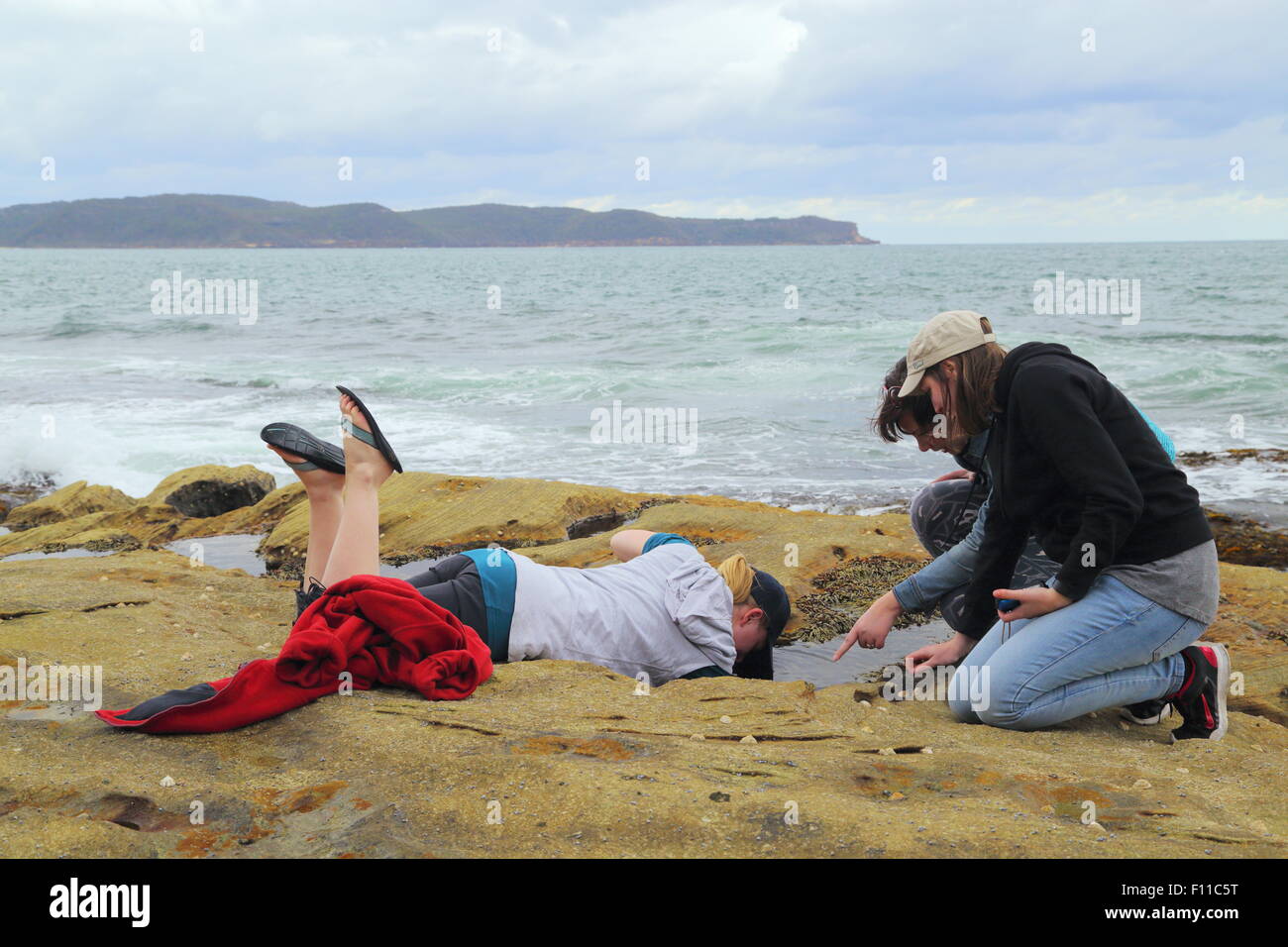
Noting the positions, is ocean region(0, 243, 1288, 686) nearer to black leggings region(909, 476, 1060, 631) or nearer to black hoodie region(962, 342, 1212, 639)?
black leggings region(909, 476, 1060, 631)

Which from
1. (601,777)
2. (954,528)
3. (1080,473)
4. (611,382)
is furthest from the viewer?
(611,382)

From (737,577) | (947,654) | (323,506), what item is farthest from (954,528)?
(323,506)

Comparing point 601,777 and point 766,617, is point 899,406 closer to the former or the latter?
point 766,617

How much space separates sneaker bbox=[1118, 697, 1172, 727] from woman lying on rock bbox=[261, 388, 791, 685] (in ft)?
4.38

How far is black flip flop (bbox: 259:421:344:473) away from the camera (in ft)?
13.8

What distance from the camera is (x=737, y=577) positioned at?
414cm

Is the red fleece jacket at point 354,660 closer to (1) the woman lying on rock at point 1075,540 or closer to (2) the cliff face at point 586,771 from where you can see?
(2) the cliff face at point 586,771

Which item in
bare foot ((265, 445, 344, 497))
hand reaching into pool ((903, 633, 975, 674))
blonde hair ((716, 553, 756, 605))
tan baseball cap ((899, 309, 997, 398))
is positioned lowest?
hand reaching into pool ((903, 633, 975, 674))

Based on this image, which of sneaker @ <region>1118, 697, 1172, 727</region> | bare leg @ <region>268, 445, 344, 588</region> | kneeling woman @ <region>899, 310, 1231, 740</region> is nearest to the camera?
kneeling woman @ <region>899, 310, 1231, 740</region>

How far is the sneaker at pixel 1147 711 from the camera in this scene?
3.74 meters

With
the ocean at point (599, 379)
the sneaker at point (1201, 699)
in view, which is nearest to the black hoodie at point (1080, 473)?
the sneaker at point (1201, 699)

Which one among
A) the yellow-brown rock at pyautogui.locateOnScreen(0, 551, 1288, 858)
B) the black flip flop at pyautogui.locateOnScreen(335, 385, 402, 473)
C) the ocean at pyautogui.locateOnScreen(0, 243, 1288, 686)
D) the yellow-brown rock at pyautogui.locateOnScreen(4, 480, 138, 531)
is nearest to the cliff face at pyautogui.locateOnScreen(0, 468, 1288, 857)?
the yellow-brown rock at pyautogui.locateOnScreen(0, 551, 1288, 858)

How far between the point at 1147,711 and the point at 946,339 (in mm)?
1555

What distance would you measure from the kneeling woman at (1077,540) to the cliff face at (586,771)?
0.19 meters
